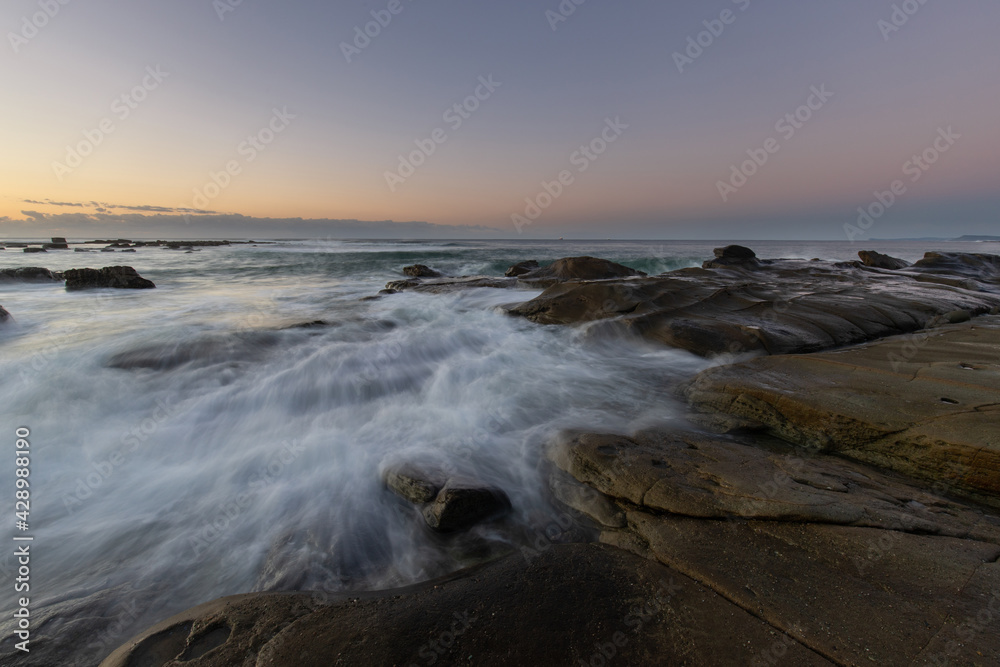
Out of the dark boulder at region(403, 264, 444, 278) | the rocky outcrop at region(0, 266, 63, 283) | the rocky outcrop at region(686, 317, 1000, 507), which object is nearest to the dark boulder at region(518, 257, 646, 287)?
the dark boulder at region(403, 264, 444, 278)

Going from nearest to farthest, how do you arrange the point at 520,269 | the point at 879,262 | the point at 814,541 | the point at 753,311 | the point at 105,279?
the point at 814,541 → the point at 753,311 → the point at 105,279 → the point at 879,262 → the point at 520,269

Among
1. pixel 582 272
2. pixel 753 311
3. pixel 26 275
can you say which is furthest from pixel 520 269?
pixel 26 275

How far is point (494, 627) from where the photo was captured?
7.34 feet

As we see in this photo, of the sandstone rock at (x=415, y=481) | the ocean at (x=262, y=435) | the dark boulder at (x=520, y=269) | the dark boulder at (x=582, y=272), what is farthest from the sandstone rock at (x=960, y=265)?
the sandstone rock at (x=415, y=481)

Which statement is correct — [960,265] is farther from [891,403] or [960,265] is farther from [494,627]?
[494,627]

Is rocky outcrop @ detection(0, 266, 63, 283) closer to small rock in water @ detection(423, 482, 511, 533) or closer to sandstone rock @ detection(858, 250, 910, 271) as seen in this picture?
small rock in water @ detection(423, 482, 511, 533)

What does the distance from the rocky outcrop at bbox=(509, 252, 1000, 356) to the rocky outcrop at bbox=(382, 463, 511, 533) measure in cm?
534

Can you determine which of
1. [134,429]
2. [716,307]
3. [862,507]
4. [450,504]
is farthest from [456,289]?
[862,507]

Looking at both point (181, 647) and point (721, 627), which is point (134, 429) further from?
point (721, 627)

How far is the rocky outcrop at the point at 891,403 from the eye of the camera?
3.44m

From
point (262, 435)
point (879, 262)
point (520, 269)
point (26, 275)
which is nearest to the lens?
point (262, 435)

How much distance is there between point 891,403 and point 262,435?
7380 mm

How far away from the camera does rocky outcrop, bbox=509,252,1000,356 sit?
23.7 feet

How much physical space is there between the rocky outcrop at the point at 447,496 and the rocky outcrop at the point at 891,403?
3.20 metres
